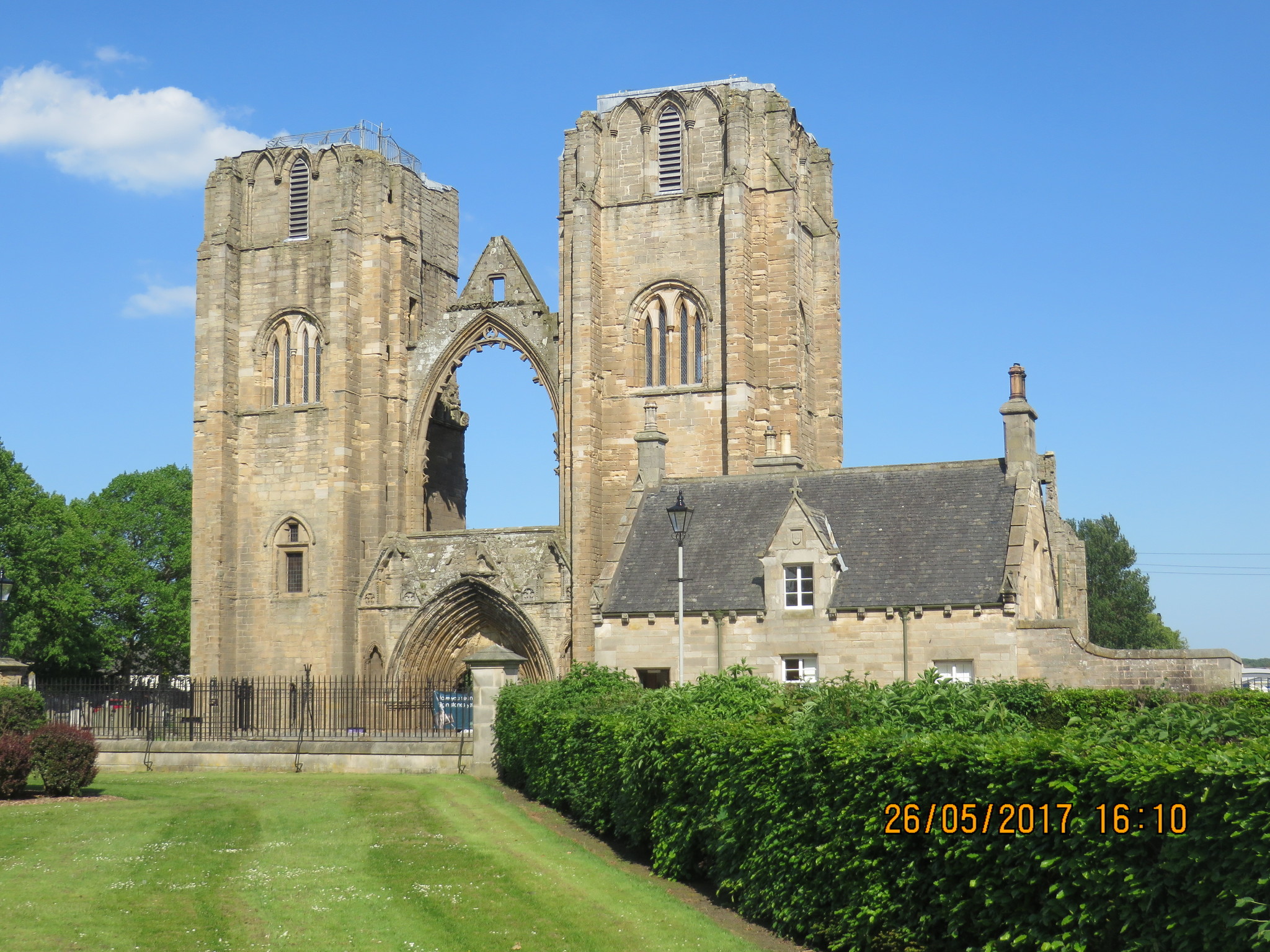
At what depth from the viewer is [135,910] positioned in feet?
44.9

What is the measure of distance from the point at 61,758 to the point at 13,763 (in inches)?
31.1

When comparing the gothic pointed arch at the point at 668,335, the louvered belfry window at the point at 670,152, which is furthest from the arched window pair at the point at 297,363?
the louvered belfry window at the point at 670,152

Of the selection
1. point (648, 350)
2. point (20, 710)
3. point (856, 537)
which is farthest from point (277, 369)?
point (20, 710)

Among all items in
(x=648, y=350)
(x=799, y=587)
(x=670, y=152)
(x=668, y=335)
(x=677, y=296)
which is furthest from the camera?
(x=670, y=152)

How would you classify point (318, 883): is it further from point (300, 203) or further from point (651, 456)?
point (300, 203)

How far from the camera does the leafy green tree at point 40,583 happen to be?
55.2m

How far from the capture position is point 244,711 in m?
42.3

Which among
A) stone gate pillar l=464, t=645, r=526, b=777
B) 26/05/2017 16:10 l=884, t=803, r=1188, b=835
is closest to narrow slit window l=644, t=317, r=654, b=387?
stone gate pillar l=464, t=645, r=526, b=777

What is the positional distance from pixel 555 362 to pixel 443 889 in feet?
107

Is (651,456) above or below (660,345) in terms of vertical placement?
below

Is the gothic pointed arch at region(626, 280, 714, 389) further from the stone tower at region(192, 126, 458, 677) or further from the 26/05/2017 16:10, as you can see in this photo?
the 26/05/2017 16:10

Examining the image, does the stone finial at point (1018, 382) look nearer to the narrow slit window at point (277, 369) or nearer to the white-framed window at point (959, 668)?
the white-framed window at point (959, 668)

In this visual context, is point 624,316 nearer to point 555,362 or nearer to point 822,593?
point 555,362

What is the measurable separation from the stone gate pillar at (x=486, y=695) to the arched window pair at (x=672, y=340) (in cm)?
1746
